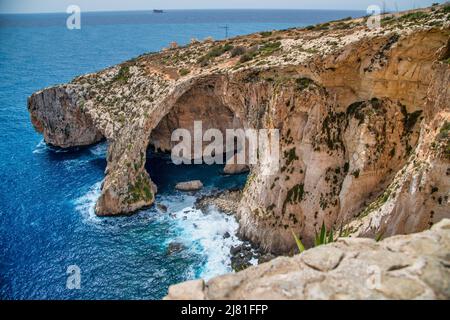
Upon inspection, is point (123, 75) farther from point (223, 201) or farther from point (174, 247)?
point (174, 247)

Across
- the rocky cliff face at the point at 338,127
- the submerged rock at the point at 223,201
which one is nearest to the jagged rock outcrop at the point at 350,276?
the rocky cliff face at the point at 338,127

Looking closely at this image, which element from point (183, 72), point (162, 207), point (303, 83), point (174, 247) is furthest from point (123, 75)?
point (303, 83)

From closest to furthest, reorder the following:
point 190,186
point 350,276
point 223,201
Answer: point 350,276 → point 223,201 → point 190,186

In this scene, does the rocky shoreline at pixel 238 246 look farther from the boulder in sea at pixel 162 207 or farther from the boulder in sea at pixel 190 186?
the boulder in sea at pixel 162 207

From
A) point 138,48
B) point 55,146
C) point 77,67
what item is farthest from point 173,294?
point 138,48

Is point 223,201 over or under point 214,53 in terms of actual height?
under

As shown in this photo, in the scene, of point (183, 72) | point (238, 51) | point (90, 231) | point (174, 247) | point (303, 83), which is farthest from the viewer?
point (183, 72)

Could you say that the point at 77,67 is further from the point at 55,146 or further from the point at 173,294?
the point at 173,294

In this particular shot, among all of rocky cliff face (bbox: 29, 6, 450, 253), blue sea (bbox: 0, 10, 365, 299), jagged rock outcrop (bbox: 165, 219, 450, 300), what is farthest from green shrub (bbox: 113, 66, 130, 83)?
jagged rock outcrop (bbox: 165, 219, 450, 300)
